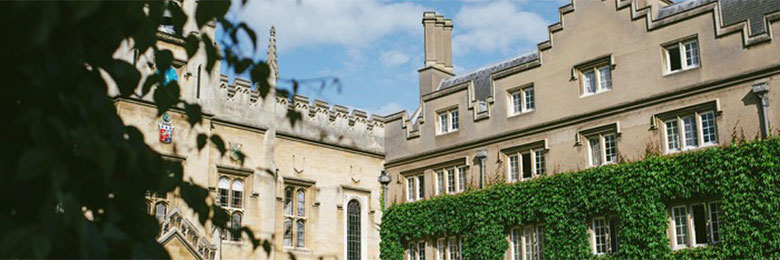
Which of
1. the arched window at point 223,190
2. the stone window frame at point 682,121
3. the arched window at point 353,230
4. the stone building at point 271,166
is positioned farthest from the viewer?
the arched window at point 353,230

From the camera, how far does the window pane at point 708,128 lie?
19.2 m

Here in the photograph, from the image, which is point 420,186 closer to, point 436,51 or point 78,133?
point 436,51

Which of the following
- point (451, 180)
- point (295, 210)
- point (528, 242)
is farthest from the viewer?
point (451, 180)

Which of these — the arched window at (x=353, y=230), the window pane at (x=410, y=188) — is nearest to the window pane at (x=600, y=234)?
the window pane at (x=410, y=188)

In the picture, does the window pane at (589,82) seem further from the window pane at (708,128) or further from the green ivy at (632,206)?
the window pane at (708,128)

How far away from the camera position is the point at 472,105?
977 inches

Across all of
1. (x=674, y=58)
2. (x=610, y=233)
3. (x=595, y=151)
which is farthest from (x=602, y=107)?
(x=610, y=233)

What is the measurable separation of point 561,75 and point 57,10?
20478mm

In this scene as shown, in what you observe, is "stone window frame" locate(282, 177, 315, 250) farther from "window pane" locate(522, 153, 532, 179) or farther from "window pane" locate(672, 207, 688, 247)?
"window pane" locate(672, 207, 688, 247)

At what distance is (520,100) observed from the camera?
2375cm

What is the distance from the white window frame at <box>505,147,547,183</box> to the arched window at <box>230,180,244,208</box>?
7552mm

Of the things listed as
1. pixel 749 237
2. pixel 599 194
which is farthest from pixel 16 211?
pixel 599 194

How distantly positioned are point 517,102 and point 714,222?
23.0 feet

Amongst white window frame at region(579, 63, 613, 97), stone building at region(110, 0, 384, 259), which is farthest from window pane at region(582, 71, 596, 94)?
stone building at region(110, 0, 384, 259)
